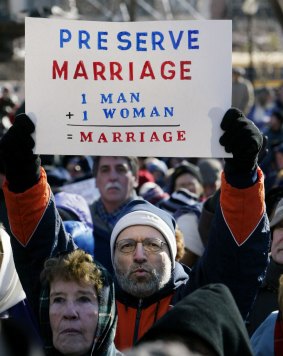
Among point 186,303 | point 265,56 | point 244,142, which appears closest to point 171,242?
point 244,142

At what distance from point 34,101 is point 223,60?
0.76 metres

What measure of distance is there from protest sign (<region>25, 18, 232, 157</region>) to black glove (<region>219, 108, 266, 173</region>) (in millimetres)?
160

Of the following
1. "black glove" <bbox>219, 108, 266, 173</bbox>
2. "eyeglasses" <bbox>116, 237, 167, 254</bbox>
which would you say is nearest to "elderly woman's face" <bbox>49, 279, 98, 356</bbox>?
"eyeglasses" <bbox>116, 237, 167, 254</bbox>

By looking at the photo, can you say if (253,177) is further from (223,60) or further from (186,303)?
(186,303)

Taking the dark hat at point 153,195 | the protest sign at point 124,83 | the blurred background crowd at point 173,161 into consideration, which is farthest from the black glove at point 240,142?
the dark hat at point 153,195

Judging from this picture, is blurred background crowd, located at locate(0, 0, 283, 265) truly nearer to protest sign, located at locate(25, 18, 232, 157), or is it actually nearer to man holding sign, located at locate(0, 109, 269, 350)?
man holding sign, located at locate(0, 109, 269, 350)

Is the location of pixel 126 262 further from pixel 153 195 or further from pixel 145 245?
pixel 153 195

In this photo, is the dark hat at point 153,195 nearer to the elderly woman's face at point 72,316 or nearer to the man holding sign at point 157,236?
the man holding sign at point 157,236

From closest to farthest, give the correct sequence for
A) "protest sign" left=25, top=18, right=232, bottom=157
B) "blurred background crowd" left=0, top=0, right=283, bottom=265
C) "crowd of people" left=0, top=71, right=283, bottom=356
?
"crowd of people" left=0, top=71, right=283, bottom=356
"protest sign" left=25, top=18, right=232, bottom=157
"blurred background crowd" left=0, top=0, right=283, bottom=265

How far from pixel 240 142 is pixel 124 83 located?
0.61 metres

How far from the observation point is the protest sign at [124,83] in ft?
14.5

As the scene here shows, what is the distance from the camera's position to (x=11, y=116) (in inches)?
526

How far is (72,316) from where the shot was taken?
151 inches

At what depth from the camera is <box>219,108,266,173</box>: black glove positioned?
4109mm
